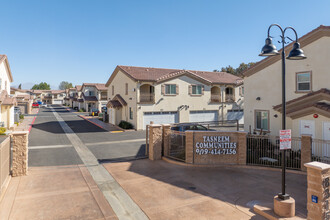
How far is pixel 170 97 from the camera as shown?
28891 mm

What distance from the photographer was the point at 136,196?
822 centimetres

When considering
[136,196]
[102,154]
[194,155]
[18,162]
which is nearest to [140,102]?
[102,154]

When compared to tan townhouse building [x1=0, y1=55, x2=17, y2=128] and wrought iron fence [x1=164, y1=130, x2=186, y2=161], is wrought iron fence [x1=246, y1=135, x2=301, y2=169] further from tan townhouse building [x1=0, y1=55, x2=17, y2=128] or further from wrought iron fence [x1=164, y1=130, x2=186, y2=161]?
tan townhouse building [x1=0, y1=55, x2=17, y2=128]

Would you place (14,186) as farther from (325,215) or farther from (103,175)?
(325,215)

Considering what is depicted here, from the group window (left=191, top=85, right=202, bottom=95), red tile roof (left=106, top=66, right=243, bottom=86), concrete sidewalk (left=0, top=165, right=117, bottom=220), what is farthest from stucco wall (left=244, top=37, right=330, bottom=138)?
concrete sidewalk (left=0, top=165, right=117, bottom=220)

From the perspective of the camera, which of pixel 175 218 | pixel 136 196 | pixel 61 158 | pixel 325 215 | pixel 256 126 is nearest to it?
pixel 325 215

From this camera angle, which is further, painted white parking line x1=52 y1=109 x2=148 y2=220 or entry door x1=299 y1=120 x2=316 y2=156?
entry door x1=299 y1=120 x2=316 y2=156

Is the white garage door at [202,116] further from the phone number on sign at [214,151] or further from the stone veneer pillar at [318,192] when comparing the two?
the stone veneer pillar at [318,192]

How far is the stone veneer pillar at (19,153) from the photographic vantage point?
995 cm

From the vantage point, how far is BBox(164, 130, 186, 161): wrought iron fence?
13016 millimetres

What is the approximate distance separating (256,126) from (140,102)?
1350 cm

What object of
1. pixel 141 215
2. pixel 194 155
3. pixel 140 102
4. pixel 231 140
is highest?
pixel 140 102

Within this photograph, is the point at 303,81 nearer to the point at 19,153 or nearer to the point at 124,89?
the point at 19,153

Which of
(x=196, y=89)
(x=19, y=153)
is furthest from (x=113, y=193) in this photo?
(x=196, y=89)
